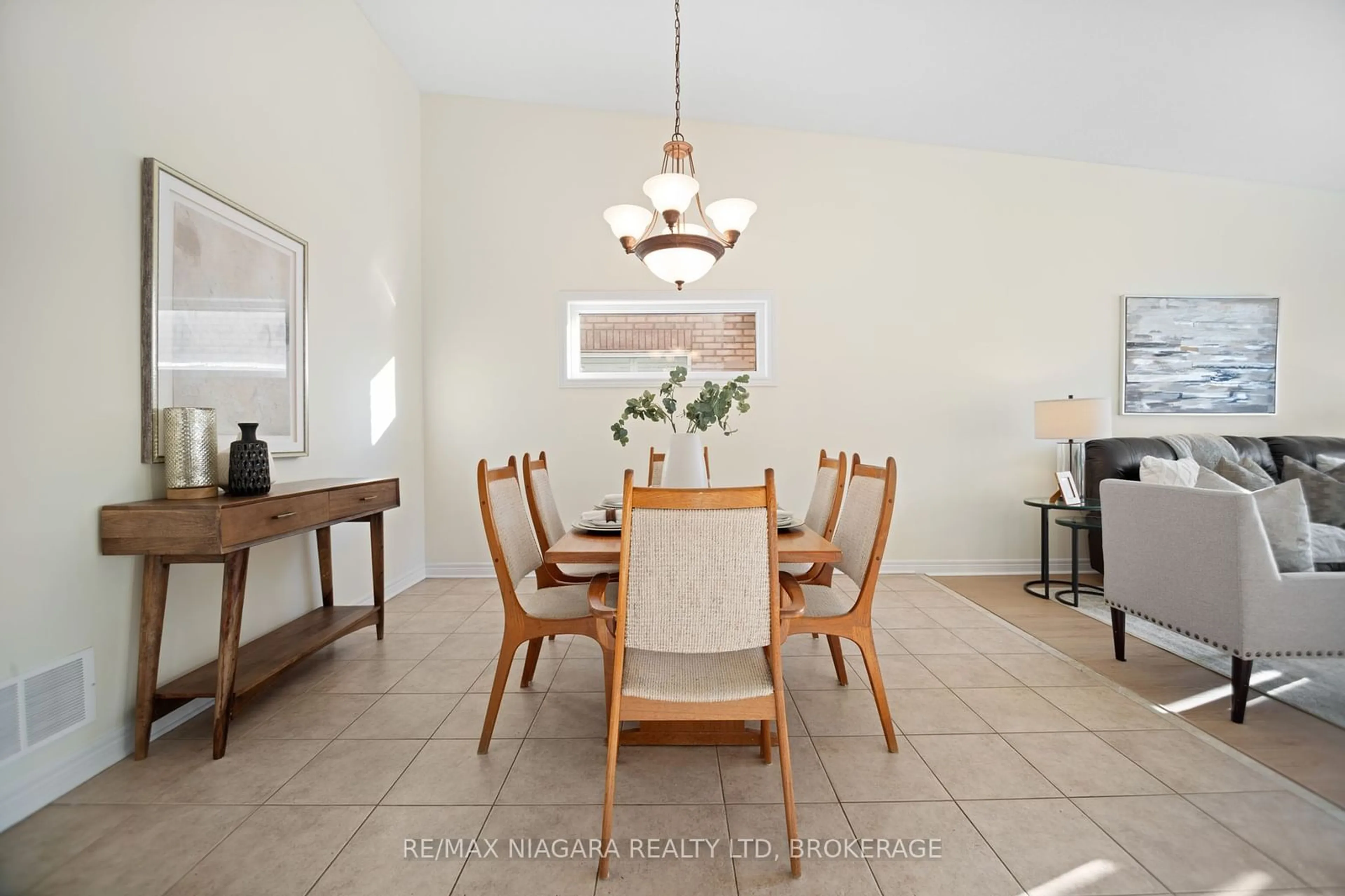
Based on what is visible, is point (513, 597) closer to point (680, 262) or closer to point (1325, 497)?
point (680, 262)

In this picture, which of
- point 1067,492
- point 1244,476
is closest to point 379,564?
point 1067,492

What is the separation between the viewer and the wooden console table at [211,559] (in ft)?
5.74

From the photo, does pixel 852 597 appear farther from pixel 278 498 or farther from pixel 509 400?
pixel 278 498

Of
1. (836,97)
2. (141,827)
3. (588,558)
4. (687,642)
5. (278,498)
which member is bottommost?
(141,827)

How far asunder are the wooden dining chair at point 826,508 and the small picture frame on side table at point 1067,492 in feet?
6.55

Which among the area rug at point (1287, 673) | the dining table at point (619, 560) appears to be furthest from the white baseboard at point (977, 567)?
the dining table at point (619, 560)

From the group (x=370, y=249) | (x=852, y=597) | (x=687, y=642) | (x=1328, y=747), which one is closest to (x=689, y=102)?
(x=370, y=249)

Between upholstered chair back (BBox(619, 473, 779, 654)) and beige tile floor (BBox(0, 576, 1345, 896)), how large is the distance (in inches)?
21.8

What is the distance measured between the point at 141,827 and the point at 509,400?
3036mm

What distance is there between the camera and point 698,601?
4.47 ft

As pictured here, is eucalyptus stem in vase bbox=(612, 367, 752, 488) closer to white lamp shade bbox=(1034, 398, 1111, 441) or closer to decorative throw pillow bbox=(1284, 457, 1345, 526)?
white lamp shade bbox=(1034, 398, 1111, 441)

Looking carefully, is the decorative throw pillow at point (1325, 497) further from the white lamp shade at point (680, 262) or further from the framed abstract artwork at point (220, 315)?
the framed abstract artwork at point (220, 315)

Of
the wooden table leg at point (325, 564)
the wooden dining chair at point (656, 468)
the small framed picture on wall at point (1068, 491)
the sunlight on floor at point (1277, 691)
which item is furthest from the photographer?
the small framed picture on wall at point (1068, 491)

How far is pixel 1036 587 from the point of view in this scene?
3898 mm
